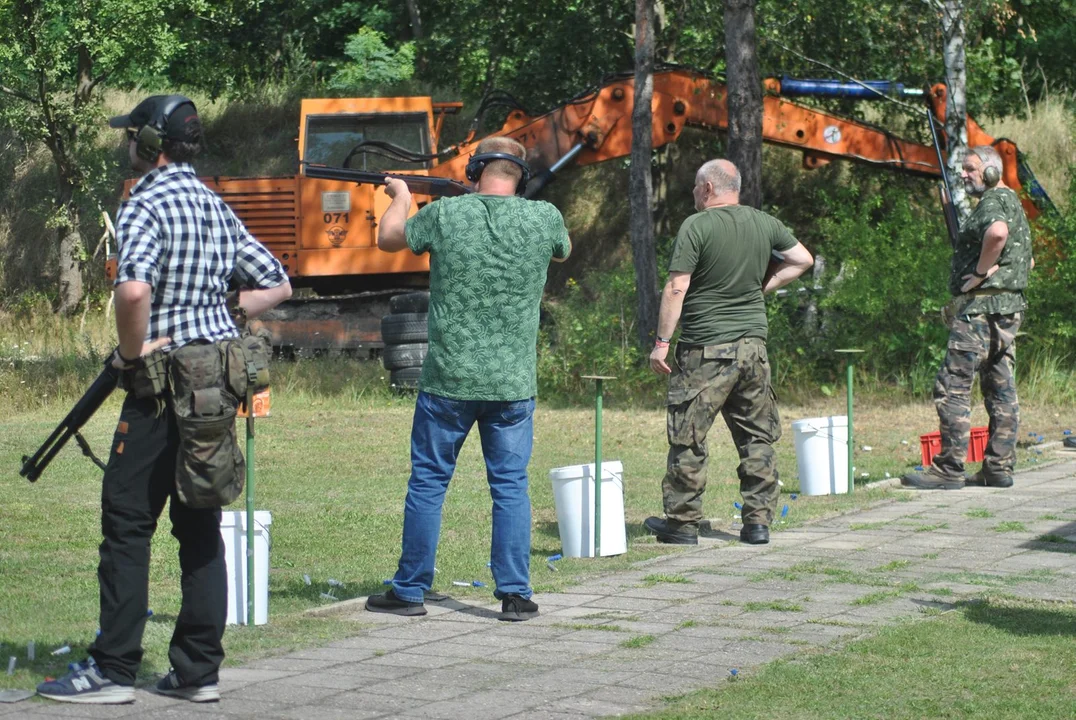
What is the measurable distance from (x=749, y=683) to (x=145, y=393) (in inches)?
88.0

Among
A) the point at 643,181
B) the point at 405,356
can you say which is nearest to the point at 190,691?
the point at 405,356

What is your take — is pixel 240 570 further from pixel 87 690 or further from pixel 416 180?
pixel 416 180

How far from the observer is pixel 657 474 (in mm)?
11180

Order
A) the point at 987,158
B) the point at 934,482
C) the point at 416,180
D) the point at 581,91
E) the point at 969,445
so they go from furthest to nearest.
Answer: the point at 581,91 < the point at 969,445 < the point at 934,482 < the point at 987,158 < the point at 416,180

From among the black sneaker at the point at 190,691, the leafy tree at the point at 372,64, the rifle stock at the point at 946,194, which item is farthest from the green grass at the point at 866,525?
the leafy tree at the point at 372,64

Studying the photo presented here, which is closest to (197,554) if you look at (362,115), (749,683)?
(749,683)

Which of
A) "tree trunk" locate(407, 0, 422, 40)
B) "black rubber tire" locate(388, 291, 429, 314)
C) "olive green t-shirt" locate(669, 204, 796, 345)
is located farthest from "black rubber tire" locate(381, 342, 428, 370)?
"tree trunk" locate(407, 0, 422, 40)

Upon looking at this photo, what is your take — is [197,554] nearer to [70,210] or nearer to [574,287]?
[574,287]

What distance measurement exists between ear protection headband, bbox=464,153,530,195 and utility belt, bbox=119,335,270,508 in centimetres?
172

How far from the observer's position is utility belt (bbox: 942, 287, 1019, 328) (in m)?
9.97

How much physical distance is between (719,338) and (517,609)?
2.20 metres

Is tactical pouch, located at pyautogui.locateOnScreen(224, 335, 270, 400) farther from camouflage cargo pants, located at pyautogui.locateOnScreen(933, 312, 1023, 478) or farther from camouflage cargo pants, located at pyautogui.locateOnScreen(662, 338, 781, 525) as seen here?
camouflage cargo pants, located at pyautogui.locateOnScreen(933, 312, 1023, 478)

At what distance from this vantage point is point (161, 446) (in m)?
4.76

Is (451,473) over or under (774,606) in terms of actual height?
over
